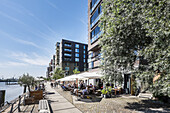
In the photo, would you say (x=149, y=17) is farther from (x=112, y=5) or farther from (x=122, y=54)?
(x=112, y=5)

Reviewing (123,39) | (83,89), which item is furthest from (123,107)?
(83,89)

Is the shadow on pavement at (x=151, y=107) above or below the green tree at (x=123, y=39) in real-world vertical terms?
below

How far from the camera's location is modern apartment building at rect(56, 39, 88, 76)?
65.1 metres

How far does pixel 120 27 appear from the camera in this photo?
8195mm

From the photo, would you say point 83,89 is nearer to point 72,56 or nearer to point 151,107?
Answer: point 151,107

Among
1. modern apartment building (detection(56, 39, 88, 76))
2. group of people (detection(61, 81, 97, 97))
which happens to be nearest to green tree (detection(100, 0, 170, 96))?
group of people (detection(61, 81, 97, 97))

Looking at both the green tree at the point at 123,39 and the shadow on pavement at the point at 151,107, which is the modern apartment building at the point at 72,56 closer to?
the shadow on pavement at the point at 151,107

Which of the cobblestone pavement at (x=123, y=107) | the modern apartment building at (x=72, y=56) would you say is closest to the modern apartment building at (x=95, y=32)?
the cobblestone pavement at (x=123, y=107)

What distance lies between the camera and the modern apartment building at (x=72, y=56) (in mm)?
65062

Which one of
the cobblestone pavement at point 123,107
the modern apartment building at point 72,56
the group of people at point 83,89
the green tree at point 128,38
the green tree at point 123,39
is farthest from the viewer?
the modern apartment building at point 72,56

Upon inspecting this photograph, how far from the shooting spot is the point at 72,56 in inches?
2677

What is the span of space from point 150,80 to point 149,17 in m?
3.52

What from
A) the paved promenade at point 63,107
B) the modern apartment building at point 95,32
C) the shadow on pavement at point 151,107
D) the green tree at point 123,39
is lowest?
the paved promenade at point 63,107

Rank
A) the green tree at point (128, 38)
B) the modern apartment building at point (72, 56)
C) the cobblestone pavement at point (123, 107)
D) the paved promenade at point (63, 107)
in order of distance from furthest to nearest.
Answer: the modern apartment building at point (72, 56) → the paved promenade at point (63, 107) → the cobblestone pavement at point (123, 107) → the green tree at point (128, 38)
